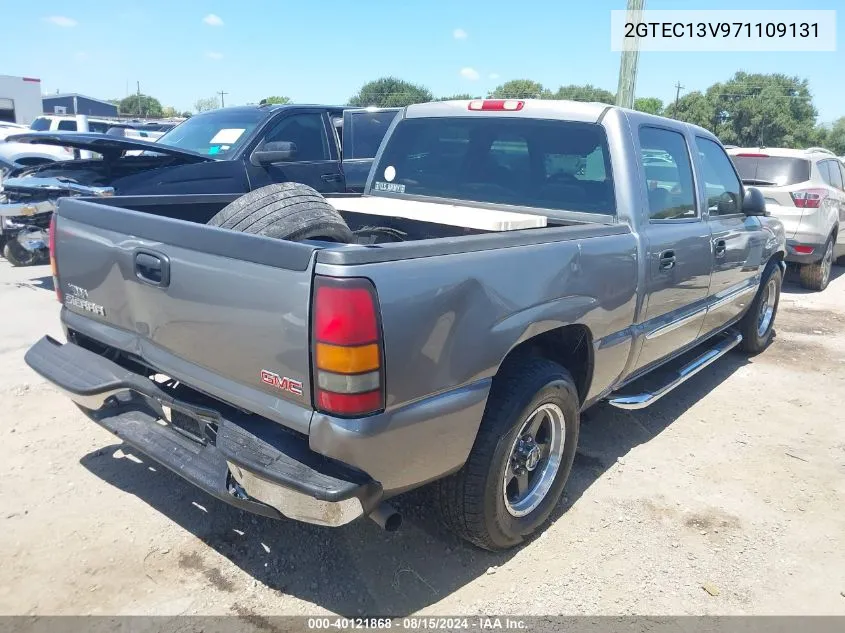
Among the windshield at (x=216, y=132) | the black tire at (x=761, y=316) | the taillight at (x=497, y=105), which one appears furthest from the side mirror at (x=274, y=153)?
the black tire at (x=761, y=316)

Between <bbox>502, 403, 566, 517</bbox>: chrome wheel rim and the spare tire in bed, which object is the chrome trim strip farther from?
the spare tire in bed

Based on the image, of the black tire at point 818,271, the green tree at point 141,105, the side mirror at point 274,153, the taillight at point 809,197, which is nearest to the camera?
the side mirror at point 274,153

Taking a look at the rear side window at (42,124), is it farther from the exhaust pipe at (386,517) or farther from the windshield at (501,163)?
the exhaust pipe at (386,517)

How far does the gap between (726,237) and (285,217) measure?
3.18 m

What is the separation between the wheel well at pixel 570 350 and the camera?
10.3 feet

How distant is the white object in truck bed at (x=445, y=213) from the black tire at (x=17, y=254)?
4.99 meters

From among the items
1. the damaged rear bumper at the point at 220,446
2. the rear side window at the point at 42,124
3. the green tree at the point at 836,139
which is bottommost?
the damaged rear bumper at the point at 220,446

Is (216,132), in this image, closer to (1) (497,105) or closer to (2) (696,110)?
(1) (497,105)

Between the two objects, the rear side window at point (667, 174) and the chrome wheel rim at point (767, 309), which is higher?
the rear side window at point (667, 174)

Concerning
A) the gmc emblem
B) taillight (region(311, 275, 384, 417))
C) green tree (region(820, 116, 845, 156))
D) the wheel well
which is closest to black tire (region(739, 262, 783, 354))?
the wheel well

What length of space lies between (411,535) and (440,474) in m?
0.74

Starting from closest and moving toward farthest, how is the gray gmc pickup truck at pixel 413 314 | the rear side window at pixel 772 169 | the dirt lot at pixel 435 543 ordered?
the gray gmc pickup truck at pixel 413 314 < the dirt lot at pixel 435 543 < the rear side window at pixel 772 169

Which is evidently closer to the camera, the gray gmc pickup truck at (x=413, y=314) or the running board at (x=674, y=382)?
the gray gmc pickup truck at (x=413, y=314)

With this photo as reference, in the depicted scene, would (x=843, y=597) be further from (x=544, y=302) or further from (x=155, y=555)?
(x=155, y=555)
